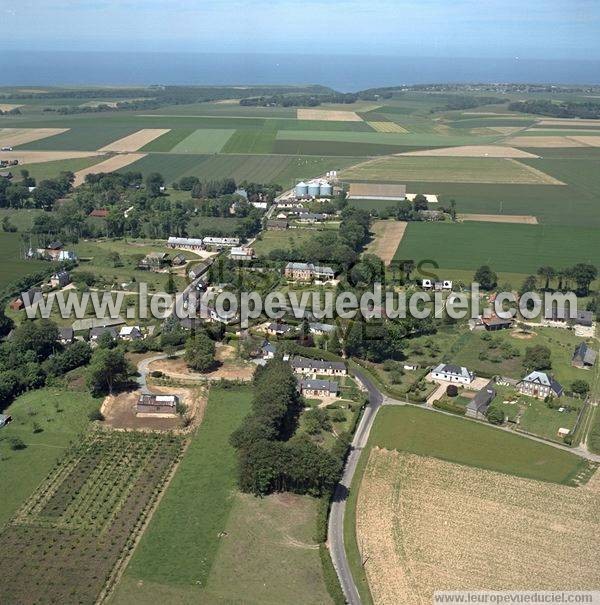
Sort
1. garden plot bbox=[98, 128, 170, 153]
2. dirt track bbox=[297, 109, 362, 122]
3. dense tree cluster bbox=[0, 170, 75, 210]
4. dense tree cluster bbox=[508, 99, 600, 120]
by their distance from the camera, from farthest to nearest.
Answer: dense tree cluster bbox=[508, 99, 600, 120] < dirt track bbox=[297, 109, 362, 122] < garden plot bbox=[98, 128, 170, 153] < dense tree cluster bbox=[0, 170, 75, 210]

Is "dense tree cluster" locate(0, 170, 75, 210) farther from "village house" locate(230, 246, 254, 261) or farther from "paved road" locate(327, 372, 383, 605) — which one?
"paved road" locate(327, 372, 383, 605)

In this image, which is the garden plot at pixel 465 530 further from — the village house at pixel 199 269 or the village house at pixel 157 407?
the village house at pixel 199 269

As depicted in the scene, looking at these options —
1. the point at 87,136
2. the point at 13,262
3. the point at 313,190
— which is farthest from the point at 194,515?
the point at 87,136

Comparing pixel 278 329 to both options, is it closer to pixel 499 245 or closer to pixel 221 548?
pixel 221 548

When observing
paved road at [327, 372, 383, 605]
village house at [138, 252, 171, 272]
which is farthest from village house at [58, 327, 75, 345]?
paved road at [327, 372, 383, 605]

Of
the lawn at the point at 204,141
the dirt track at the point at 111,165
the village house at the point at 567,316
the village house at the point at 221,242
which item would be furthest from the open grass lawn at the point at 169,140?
the village house at the point at 567,316
